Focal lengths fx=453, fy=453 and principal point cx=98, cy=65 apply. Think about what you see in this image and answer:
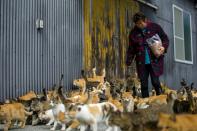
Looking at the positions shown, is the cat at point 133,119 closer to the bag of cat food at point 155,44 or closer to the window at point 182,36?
the bag of cat food at point 155,44

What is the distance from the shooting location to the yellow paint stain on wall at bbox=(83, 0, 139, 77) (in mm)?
11461

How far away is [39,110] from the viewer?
767 centimetres

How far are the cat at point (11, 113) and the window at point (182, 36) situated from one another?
11121mm

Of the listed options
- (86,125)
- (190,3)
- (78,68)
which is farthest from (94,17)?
(190,3)

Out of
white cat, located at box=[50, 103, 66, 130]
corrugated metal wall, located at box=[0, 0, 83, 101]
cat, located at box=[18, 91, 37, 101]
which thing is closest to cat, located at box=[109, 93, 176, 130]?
white cat, located at box=[50, 103, 66, 130]

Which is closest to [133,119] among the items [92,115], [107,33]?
[92,115]

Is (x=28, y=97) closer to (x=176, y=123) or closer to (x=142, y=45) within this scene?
(x=142, y=45)

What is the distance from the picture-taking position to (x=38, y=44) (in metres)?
9.58

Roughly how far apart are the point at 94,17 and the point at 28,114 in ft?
16.1

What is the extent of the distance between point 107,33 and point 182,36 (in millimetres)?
6949

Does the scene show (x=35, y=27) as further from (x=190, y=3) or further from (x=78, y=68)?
(x=190, y=3)

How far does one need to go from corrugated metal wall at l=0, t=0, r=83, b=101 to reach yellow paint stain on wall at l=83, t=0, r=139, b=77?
14.9 inches

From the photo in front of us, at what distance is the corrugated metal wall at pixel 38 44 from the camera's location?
8.79m

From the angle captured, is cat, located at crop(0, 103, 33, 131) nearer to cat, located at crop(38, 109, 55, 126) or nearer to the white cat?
cat, located at crop(38, 109, 55, 126)
